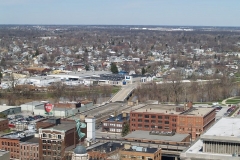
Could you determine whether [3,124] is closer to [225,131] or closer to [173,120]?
[173,120]

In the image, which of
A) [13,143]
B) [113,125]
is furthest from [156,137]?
[13,143]

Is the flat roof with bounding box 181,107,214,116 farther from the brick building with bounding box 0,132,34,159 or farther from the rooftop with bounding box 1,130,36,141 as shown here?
the brick building with bounding box 0,132,34,159

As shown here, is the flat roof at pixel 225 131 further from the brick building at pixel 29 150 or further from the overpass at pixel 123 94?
the overpass at pixel 123 94

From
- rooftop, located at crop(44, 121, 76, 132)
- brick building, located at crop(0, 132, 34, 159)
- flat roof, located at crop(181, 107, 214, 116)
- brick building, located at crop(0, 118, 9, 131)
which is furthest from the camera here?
brick building, located at crop(0, 118, 9, 131)

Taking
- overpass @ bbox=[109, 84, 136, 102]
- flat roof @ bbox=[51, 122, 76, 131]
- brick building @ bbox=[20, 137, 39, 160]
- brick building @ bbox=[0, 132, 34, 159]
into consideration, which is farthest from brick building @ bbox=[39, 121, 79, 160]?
overpass @ bbox=[109, 84, 136, 102]

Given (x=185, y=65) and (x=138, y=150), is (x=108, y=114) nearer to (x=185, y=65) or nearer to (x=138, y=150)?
(x=138, y=150)

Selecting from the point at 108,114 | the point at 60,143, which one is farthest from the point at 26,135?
the point at 108,114
